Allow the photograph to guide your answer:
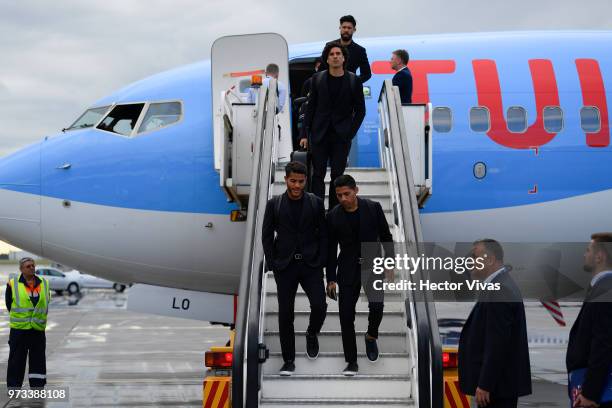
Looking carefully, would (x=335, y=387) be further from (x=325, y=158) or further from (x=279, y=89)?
(x=279, y=89)

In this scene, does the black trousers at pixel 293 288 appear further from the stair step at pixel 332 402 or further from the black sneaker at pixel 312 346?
the stair step at pixel 332 402

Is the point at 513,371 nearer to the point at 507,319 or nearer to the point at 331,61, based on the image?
the point at 507,319

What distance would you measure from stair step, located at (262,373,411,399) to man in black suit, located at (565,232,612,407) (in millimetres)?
1590

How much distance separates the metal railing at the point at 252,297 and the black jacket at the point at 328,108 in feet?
1.53

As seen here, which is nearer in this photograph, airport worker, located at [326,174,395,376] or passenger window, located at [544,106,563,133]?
airport worker, located at [326,174,395,376]

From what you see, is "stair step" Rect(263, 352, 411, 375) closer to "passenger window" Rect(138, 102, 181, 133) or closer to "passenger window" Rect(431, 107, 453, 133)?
"passenger window" Rect(431, 107, 453, 133)

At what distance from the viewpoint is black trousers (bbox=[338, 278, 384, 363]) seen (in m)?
7.36

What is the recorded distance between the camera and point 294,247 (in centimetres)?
729

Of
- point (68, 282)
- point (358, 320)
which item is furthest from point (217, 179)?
point (68, 282)

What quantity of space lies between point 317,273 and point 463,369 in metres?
1.46

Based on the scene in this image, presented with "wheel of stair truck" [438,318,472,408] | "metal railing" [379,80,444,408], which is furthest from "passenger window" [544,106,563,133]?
"wheel of stair truck" [438,318,472,408]

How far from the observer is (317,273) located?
732 centimetres

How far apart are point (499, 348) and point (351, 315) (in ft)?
4.87

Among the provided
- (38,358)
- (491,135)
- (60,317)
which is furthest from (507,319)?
(60,317)
